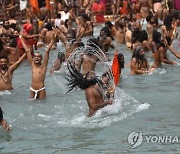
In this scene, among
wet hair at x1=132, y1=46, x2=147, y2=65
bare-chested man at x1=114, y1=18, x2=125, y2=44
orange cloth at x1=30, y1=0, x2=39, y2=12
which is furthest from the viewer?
orange cloth at x1=30, y1=0, x2=39, y2=12

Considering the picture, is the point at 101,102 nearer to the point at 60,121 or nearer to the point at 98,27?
the point at 60,121

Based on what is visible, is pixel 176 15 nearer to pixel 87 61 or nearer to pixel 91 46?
pixel 91 46

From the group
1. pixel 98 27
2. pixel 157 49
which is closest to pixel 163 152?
pixel 157 49

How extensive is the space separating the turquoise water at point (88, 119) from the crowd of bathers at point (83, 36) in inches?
16.7

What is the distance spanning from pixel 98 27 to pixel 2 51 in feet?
31.2

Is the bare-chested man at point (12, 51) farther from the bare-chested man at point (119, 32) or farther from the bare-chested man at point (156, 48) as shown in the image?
the bare-chested man at point (119, 32)

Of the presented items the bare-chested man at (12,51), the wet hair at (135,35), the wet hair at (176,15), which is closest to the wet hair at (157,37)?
the wet hair at (135,35)

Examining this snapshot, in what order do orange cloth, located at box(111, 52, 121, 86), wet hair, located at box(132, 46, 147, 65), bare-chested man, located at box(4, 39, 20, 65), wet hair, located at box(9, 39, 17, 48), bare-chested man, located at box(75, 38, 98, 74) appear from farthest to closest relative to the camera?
wet hair, located at box(9, 39, 17, 48), bare-chested man, located at box(4, 39, 20, 65), wet hair, located at box(132, 46, 147, 65), orange cloth, located at box(111, 52, 121, 86), bare-chested man, located at box(75, 38, 98, 74)

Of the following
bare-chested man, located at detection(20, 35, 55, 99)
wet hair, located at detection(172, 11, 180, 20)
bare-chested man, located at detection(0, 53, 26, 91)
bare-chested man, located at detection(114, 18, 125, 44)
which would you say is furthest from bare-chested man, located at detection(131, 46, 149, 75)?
wet hair, located at detection(172, 11, 180, 20)

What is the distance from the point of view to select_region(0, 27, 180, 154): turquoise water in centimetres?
1105

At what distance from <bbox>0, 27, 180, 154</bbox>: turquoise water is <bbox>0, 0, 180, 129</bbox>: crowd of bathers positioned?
42 cm

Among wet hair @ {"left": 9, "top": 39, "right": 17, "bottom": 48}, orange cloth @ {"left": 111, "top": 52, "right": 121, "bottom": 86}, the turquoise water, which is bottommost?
the turquoise water

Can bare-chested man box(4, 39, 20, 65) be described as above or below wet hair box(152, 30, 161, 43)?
below

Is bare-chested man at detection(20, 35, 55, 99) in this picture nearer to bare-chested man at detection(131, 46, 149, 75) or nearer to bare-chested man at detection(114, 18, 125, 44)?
bare-chested man at detection(131, 46, 149, 75)
